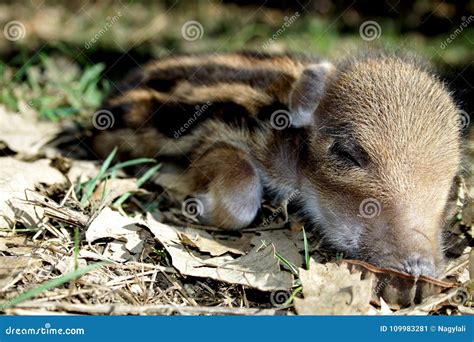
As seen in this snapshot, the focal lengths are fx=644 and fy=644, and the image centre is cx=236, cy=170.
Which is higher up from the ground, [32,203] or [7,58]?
[7,58]

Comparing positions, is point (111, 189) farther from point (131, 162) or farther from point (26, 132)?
point (26, 132)

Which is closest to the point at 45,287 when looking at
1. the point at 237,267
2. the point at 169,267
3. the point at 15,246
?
the point at 15,246

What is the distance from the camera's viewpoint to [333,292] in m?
3.66

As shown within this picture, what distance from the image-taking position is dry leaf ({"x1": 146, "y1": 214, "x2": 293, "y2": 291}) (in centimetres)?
390

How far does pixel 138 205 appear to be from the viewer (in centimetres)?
518

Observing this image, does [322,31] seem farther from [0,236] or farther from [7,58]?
[0,236]

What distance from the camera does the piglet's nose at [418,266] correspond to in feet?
12.5

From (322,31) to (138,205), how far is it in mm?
4942

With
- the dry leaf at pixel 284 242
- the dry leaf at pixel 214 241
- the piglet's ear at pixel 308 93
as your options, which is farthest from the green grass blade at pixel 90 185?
the piglet's ear at pixel 308 93

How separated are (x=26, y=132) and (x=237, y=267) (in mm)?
3007

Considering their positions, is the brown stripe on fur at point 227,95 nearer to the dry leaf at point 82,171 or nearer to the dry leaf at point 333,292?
the dry leaf at point 82,171

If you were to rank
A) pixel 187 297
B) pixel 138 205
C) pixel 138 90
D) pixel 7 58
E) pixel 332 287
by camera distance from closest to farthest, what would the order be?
pixel 332 287
pixel 187 297
pixel 138 205
pixel 138 90
pixel 7 58

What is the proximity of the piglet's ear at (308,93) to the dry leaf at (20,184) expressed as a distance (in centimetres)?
192

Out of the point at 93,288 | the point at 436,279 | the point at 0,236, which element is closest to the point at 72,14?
the point at 0,236
